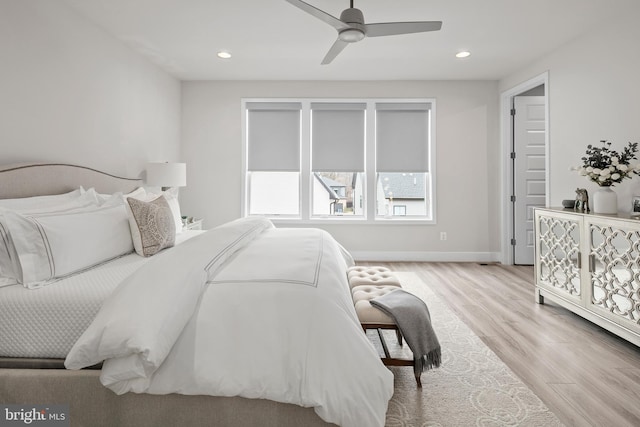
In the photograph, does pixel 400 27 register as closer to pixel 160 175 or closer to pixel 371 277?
pixel 371 277

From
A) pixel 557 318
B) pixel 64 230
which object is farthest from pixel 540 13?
pixel 64 230

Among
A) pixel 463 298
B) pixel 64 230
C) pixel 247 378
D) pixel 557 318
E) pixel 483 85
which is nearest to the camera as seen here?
pixel 247 378

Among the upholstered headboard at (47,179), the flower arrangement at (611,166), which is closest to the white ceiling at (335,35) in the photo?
the flower arrangement at (611,166)

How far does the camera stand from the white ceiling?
10.3ft

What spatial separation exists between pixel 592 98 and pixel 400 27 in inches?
91.8

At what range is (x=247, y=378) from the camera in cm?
144

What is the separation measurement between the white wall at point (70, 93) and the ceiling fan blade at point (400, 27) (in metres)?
2.47

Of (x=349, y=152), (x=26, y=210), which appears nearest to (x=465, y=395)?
(x=26, y=210)

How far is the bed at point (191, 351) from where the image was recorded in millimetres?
1396

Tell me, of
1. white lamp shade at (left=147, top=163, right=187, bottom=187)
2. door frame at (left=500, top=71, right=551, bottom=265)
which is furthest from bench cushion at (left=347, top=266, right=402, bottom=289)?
door frame at (left=500, top=71, right=551, bottom=265)

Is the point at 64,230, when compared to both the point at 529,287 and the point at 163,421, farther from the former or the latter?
the point at 529,287

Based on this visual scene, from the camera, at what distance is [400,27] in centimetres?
255

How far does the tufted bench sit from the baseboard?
2.65 metres

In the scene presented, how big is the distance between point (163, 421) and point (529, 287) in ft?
13.1
